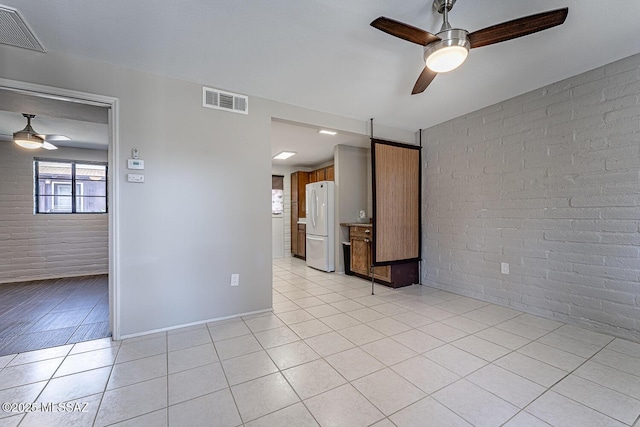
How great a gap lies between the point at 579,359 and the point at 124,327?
3.76m

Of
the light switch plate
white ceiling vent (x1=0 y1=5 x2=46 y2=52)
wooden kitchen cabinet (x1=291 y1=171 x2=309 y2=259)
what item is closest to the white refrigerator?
wooden kitchen cabinet (x1=291 y1=171 x2=309 y2=259)

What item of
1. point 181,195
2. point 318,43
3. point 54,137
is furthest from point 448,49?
point 54,137

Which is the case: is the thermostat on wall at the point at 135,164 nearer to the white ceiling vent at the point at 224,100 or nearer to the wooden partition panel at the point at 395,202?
the white ceiling vent at the point at 224,100

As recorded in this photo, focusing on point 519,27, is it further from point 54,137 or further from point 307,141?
point 54,137

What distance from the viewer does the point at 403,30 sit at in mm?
1632

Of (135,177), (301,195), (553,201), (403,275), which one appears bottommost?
(403,275)

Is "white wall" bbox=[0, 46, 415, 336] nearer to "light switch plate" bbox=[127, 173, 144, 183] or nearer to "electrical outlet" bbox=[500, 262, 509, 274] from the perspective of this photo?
"light switch plate" bbox=[127, 173, 144, 183]

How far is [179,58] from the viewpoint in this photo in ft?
7.46

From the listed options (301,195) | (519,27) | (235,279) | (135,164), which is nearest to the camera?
(519,27)

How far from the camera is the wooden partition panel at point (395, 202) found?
3.66 m

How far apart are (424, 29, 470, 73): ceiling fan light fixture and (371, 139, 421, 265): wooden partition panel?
182 centimetres

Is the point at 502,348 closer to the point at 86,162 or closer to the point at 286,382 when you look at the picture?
the point at 286,382

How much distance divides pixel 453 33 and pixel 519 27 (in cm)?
38

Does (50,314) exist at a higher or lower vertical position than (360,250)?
lower
